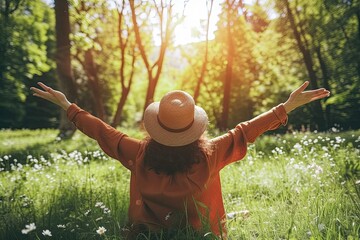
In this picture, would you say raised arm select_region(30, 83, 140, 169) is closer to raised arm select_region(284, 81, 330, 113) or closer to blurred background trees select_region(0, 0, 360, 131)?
raised arm select_region(284, 81, 330, 113)

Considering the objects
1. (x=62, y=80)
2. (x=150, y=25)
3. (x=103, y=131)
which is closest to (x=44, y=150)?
(x=62, y=80)

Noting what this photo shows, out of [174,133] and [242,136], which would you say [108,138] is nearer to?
[174,133]

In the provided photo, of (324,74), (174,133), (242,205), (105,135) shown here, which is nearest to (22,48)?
(324,74)

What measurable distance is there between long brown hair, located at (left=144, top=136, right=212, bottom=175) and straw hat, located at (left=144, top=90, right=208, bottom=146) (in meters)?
0.10

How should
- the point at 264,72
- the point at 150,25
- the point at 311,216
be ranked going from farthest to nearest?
the point at 264,72 → the point at 150,25 → the point at 311,216

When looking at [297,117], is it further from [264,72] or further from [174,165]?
[174,165]

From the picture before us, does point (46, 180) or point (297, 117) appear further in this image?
point (297, 117)

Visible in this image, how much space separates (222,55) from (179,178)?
2605 centimetres

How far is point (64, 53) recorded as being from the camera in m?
13.6

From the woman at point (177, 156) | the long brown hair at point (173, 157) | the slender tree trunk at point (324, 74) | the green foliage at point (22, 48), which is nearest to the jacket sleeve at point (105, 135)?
the woman at point (177, 156)

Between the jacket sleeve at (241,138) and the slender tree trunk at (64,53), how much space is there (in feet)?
36.3

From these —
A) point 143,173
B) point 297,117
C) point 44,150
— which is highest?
point 143,173

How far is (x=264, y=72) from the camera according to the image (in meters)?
33.3

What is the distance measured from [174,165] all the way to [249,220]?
1017 millimetres
